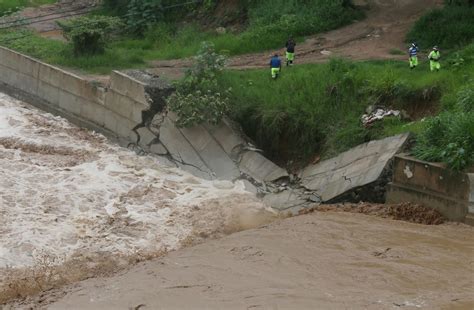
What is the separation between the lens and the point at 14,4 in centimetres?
3394

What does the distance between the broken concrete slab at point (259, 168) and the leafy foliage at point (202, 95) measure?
4.06 feet

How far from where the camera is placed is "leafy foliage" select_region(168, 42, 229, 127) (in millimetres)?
16500

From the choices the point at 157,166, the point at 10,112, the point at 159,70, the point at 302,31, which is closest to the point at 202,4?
the point at 302,31

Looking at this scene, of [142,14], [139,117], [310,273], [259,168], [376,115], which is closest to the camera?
[310,273]

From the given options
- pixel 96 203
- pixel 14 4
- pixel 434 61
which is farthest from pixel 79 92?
pixel 14 4

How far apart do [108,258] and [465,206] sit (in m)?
6.37

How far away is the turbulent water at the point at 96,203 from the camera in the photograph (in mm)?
12727

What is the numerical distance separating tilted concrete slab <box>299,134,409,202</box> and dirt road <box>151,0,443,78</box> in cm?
594

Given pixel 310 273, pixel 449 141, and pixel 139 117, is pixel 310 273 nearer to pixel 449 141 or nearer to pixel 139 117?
pixel 449 141

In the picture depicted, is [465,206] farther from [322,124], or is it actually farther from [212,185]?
[212,185]

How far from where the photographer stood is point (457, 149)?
12.5m

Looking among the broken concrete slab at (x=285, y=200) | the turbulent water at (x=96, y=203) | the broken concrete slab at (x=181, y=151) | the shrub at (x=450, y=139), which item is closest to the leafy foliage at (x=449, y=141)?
the shrub at (x=450, y=139)

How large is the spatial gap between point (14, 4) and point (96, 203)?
73.1 ft

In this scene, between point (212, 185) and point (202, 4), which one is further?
point (202, 4)
